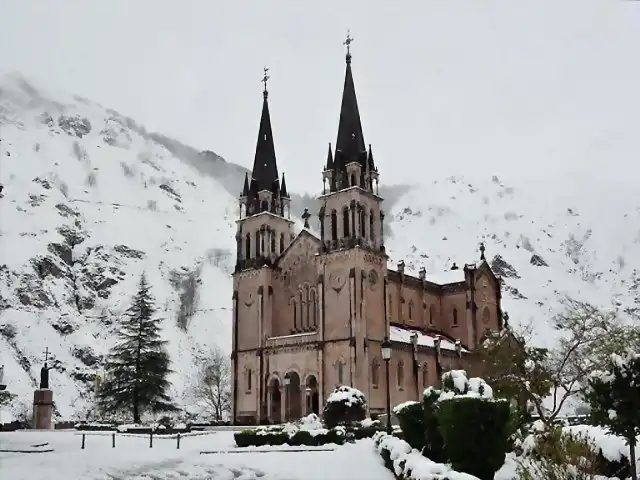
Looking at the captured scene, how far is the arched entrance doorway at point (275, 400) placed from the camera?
53688 mm

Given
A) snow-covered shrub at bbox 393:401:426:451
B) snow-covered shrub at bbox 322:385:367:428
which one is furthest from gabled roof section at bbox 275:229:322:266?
snow-covered shrub at bbox 393:401:426:451

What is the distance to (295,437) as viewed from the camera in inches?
1190

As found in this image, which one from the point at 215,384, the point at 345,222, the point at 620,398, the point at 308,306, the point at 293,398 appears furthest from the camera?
the point at 215,384

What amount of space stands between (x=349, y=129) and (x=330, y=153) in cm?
241

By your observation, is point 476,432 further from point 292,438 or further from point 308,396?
point 308,396

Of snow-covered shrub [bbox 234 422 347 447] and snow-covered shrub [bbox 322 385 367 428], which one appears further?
snow-covered shrub [bbox 322 385 367 428]

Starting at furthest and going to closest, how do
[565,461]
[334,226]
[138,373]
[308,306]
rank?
1. [138,373]
2. [308,306]
3. [334,226]
4. [565,461]

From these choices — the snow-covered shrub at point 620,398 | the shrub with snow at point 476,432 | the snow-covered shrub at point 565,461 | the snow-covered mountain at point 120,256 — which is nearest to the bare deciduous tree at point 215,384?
the snow-covered mountain at point 120,256

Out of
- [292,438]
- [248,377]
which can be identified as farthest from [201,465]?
[248,377]

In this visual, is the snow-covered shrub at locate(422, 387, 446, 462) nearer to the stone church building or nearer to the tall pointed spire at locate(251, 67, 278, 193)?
the stone church building

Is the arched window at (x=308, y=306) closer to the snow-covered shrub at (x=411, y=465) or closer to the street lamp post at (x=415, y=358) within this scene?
the street lamp post at (x=415, y=358)

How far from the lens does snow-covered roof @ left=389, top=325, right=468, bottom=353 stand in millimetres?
53344

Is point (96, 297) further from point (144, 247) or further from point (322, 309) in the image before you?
point (322, 309)

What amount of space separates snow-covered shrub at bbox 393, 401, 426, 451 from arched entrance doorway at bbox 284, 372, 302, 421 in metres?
31.2
